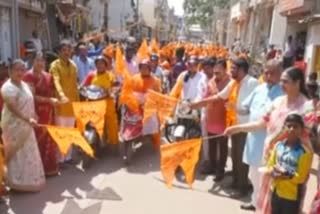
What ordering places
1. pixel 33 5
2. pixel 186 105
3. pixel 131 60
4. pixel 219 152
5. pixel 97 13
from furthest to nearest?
pixel 97 13 → pixel 33 5 → pixel 131 60 → pixel 186 105 → pixel 219 152

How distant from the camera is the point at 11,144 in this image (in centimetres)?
578

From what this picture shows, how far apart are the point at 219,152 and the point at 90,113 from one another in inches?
75.7

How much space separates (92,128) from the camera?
7.35 m

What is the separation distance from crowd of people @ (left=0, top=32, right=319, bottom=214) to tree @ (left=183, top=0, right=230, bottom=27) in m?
63.1

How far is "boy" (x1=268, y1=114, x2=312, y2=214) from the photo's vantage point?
13.1ft

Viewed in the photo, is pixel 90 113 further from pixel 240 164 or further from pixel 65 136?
pixel 240 164

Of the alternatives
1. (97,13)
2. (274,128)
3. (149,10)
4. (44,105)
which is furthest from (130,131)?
(149,10)

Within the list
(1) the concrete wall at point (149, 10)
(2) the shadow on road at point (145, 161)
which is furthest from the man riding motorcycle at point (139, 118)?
(1) the concrete wall at point (149, 10)

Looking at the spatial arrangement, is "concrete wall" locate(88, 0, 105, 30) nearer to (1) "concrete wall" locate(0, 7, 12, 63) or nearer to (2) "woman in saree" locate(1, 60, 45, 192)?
(1) "concrete wall" locate(0, 7, 12, 63)

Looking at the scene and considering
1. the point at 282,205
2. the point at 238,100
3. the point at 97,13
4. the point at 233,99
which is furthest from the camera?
the point at 97,13

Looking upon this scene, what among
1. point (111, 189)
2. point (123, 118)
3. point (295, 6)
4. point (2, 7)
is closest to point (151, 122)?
point (123, 118)

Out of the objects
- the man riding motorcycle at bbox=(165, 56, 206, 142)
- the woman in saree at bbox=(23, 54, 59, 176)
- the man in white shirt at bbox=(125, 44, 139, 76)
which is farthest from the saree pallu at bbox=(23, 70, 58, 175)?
the man in white shirt at bbox=(125, 44, 139, 76)

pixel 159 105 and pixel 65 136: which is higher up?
pixel 159 105

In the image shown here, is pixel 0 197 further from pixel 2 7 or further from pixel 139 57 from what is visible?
pixel 2 7
